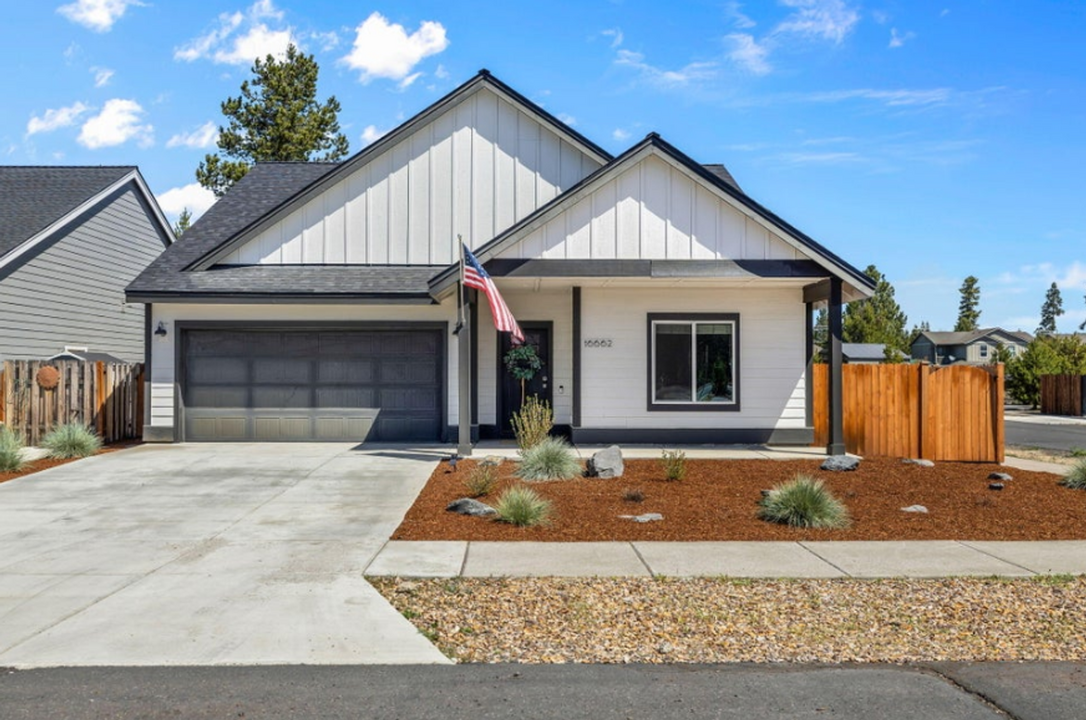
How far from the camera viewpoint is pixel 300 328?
1653cm

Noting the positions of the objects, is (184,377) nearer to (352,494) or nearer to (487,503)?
(352,494)

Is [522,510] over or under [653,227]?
under

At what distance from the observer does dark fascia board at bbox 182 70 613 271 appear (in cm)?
1689

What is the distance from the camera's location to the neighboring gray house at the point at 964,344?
83750 millimetres

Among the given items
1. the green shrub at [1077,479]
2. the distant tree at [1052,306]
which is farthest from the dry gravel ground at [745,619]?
the distant tree at [1052,306]

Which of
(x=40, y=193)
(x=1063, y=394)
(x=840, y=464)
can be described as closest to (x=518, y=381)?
(x=840, y=464)

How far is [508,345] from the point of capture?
1692 centimetres

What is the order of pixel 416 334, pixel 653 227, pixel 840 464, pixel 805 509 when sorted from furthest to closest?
1. pixel 416 334
2. pixel 653 227
3. pixel 840 464
4. pixel 805 509

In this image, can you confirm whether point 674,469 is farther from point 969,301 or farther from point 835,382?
point 969,301

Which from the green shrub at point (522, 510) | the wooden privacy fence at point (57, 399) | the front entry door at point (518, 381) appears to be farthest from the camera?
the front entry door at point (518, 381)

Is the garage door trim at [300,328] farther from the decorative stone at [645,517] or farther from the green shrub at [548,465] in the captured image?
the decorative stone at [645,517]

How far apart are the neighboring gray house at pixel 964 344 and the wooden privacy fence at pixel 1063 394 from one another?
159 feet

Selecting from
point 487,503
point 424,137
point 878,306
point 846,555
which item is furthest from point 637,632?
point 878,306

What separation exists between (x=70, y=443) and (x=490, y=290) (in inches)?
307
